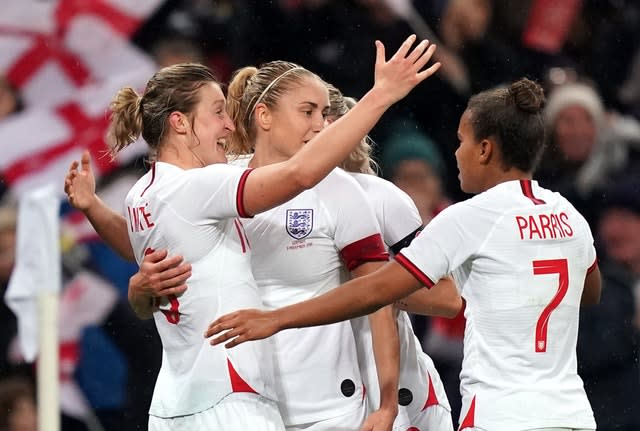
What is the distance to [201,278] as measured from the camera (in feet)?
9.22

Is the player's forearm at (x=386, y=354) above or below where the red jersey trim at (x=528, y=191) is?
below

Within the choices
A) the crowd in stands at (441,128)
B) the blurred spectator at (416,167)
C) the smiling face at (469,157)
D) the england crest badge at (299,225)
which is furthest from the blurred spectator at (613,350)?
→ the smiling face at (469,157)

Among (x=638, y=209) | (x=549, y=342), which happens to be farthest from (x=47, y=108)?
(x=549, y=342)

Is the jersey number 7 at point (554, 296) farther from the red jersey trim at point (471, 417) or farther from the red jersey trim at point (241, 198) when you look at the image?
the red jersey trim at point (241, 198)

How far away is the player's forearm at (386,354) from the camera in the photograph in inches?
120

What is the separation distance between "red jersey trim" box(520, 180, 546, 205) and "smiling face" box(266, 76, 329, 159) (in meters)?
0.66

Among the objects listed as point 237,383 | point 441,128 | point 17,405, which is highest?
point 441,128

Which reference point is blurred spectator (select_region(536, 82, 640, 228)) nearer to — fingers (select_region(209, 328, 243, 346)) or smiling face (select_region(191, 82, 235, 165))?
smiling face (select_region(191, 82, 235, 165))

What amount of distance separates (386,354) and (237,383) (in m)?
0.49

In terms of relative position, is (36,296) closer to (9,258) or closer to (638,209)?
(9,258)

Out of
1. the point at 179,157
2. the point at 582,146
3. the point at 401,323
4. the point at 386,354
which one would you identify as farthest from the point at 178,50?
the point at 386,354

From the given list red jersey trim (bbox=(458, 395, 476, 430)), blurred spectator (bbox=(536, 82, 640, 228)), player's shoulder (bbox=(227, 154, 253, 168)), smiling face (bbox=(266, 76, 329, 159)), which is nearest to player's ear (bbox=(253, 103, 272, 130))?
smiling face (bbox=(266, 76, 329, 159))

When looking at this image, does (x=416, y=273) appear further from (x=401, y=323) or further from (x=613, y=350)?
(x=613, y=350)

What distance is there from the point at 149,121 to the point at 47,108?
314cm
